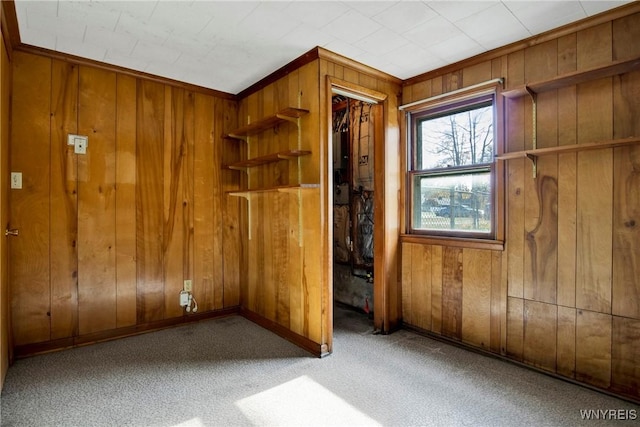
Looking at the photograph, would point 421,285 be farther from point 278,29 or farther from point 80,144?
point 80,144

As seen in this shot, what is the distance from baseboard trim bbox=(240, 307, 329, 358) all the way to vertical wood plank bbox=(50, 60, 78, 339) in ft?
4.96

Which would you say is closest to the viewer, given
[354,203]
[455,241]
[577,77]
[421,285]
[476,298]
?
[577,77]

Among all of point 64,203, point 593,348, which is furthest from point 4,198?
point 593,348

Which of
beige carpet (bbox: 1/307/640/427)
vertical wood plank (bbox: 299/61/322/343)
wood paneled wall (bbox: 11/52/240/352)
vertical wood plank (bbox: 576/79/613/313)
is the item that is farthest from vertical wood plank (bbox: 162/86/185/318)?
vertical wood plank (bbox: 576/79/613/313)

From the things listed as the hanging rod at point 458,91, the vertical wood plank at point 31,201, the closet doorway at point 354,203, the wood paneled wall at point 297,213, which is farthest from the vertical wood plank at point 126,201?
the hanging rod at point 458,91

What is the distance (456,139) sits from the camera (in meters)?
2.90

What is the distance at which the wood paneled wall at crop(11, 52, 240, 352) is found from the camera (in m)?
2.59

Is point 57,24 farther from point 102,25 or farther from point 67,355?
point 67,355

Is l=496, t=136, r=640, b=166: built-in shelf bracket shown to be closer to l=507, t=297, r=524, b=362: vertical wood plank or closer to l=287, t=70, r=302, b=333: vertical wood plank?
l=507, t=297, r=524, b=362: vertical wood plank

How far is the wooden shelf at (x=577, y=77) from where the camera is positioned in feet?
6.37

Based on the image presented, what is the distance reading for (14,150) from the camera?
2.52m

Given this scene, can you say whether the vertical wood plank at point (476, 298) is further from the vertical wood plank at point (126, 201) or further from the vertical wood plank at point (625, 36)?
the vertical wood plank at point (126, 201)

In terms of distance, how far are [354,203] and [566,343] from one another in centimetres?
234

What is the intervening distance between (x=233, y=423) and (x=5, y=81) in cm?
271
